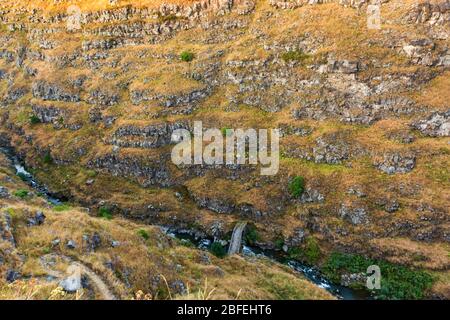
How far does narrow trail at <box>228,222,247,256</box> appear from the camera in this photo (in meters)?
56.2

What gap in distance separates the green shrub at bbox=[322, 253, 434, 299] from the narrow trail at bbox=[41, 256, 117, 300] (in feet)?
119

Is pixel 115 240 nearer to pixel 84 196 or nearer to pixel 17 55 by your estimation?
pixel 84 196

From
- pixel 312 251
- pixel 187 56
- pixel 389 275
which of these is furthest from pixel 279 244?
pixel 187 56

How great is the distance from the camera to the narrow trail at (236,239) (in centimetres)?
5625

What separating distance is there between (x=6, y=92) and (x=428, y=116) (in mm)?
96818

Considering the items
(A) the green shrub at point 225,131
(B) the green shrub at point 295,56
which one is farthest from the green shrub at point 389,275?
(B) the green shrub at point 295,56

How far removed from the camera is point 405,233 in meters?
54.8

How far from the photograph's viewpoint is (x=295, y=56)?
73.6 m

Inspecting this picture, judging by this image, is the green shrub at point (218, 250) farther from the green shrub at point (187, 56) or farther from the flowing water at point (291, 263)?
the green shrub at point (187, 56)

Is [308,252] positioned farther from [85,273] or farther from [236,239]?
[85,273]

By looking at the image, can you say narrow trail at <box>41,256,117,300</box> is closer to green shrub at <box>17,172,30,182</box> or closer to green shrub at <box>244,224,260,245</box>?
green shrub at <box>244,224,260,245</box>

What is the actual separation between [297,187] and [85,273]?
41.2 meters

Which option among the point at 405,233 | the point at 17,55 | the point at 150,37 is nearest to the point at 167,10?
the point at 150,37

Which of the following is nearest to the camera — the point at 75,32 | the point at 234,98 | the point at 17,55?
the point at 234,98
